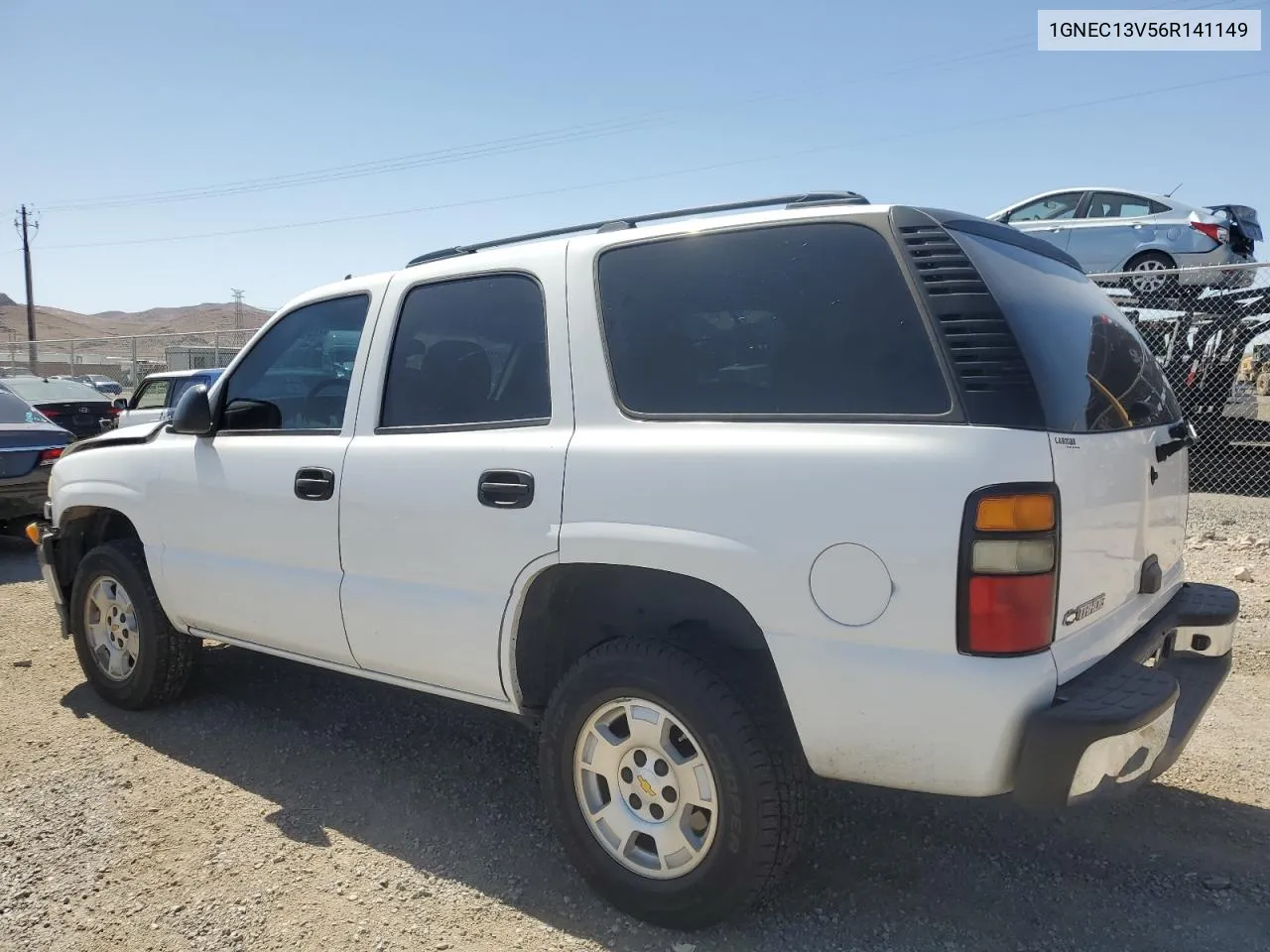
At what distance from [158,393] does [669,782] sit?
12.9m

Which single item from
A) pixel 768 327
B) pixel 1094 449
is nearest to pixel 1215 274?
pixel 1094 449

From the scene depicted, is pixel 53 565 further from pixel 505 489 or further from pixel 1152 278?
pixel 1152 278

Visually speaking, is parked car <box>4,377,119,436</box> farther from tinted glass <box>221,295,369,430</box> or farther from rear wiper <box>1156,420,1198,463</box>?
rear wiper <box>1156,420,1198,463</box>

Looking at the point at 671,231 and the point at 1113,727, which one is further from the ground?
the point at 671,231

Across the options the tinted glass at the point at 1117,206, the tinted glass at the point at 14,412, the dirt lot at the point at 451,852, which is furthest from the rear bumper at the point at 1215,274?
the tinted glass at the point at 14,412

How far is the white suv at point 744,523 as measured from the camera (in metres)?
2.25

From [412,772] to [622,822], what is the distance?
1.37m

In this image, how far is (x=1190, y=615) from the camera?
10.1 ft

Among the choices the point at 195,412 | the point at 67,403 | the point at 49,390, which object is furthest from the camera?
the point at 49,390

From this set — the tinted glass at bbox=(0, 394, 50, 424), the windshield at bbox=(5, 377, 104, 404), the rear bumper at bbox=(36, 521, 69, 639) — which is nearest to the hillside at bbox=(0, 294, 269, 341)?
the windshield at bbox=(5, 377, 104, 404)

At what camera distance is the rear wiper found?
288 centimetres

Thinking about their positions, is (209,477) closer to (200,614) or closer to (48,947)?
(200,614)

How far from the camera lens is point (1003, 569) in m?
2.21

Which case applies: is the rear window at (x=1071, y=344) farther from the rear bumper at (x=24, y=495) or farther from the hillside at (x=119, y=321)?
the hillside at (x=119, y=321)
